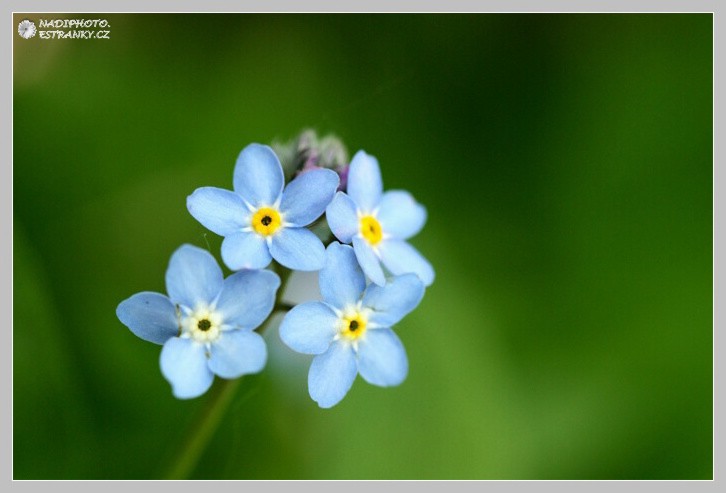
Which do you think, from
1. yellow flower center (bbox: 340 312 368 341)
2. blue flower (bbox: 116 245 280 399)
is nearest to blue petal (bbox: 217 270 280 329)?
blue flower (bbox: 116 245 280 399)

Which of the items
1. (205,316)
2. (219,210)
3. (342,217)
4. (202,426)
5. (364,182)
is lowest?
(202,426)

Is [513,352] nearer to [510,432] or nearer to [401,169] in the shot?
[510,432]

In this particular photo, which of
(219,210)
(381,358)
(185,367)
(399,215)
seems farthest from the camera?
(399,215)

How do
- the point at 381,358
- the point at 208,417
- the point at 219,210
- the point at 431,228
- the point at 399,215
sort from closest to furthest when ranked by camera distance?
the point at 219,210 < the point at 381,358 < the point at 208,417 < the point at 399,215 < the point at 431,228

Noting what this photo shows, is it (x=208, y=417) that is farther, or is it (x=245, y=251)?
(x=208, y=417)

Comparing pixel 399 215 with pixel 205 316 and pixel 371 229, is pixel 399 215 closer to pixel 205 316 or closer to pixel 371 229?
pixel 371 229

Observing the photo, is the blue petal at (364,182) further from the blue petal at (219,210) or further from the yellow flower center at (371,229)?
the blue petal at (219,210)

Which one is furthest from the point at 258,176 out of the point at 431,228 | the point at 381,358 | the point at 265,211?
the point at 431,228

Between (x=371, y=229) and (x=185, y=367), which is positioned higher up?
(x=371, y=229)
